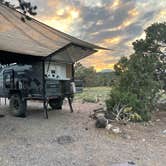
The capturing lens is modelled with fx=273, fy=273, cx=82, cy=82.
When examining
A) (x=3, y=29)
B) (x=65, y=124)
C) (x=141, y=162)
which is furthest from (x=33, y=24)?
(x=141, y=162)

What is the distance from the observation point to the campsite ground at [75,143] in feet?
20.0

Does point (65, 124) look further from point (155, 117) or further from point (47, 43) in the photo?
point (155, 117)

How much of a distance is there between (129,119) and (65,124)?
7.52 ft

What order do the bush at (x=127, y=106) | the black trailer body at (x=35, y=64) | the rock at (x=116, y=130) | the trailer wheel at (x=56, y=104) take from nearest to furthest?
the rock at (x=116, y=130) < the black trailer body at (x=35, y=64) < the bush at (x=127, y=106) < the trailer wheel at (x=56, y=104)

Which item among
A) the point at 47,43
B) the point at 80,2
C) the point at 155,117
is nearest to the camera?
the point at 47,43

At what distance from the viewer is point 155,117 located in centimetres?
1119

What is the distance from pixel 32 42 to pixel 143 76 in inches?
175

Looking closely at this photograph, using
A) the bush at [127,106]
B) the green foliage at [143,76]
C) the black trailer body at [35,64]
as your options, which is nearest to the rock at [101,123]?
the bush at [127,106]

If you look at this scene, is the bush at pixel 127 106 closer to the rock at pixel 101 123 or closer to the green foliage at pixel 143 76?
the green foliage at pixel 143 76

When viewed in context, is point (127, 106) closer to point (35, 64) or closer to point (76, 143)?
point (76, 143)

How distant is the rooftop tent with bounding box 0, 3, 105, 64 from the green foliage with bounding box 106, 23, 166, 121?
1641mm

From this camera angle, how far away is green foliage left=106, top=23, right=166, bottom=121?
1014 cm

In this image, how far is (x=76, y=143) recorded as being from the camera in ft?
24.2

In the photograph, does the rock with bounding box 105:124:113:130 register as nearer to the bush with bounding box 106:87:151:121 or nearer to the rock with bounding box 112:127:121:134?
the rock with bounding box 112:127:121:134
